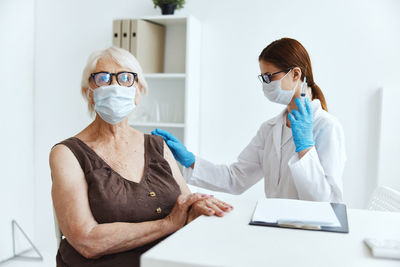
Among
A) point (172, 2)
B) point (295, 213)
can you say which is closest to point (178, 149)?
point (295, 213)

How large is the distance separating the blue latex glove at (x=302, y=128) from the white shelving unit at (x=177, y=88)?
3.65ft

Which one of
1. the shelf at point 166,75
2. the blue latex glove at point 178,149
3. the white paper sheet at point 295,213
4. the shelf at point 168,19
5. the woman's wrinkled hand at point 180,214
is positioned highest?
the shelf at point 168,19

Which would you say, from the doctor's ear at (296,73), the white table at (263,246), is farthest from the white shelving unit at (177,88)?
the white table at (263,246)

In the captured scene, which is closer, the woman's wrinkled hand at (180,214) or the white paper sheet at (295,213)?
the white paper sheet at (295,213)

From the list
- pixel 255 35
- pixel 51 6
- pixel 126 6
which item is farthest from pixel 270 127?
pixel 51 6

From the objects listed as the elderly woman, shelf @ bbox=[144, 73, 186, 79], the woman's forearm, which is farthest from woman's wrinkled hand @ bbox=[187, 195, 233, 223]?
shelf @ bbox=[144, 73, 186, 79]

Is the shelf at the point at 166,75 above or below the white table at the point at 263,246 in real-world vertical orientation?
above

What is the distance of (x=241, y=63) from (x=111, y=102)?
1.54 m

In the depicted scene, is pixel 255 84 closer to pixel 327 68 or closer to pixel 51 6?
pixel 327 68

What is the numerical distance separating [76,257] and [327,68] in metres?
1.97

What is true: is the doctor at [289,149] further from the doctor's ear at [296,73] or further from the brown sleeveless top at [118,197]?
the brown sleeveless top at [118,197]

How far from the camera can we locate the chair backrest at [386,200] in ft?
5.23

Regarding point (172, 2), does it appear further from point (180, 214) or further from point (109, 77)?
point (180, 214)

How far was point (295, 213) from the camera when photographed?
3.59 ft
